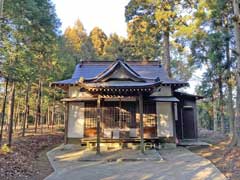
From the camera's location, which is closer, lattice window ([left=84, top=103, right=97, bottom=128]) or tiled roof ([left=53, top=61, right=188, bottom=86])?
lattice window ([left=84, top=103, right=97, bottom=128])

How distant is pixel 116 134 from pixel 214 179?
6653mm

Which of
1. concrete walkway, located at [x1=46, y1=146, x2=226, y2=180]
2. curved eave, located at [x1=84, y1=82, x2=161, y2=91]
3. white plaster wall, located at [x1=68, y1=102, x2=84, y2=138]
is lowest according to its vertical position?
concrete walkway, located at [x1=46, y1=146, x2=226, y2=180]

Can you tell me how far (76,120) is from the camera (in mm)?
13594

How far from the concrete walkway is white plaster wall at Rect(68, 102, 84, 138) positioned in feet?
8.14

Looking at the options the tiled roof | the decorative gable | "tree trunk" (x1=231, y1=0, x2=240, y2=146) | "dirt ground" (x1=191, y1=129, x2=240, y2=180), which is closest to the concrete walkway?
"dirt ground" (x1=191, y1=129, x2=240, y2=180)

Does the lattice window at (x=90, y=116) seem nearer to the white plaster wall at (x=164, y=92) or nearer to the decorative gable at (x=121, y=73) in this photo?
the decorative gable at (x=121, y=73)

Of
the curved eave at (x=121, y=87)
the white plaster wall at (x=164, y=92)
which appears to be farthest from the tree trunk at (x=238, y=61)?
the white plaster wall at (x=164, y=92)

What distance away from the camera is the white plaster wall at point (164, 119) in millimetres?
13516

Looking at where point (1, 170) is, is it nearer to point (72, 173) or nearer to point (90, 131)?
point (72, 173)

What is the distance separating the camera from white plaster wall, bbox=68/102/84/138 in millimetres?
13508

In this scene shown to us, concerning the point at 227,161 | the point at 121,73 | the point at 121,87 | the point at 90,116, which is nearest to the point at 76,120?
the point at 90,116

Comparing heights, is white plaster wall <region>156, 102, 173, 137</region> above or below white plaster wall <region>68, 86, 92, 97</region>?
below

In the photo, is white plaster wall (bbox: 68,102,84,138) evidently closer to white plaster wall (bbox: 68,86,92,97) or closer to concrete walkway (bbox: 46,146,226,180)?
white plaster wall (bbox: 68,86,92,97)

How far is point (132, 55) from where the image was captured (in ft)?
87.3
